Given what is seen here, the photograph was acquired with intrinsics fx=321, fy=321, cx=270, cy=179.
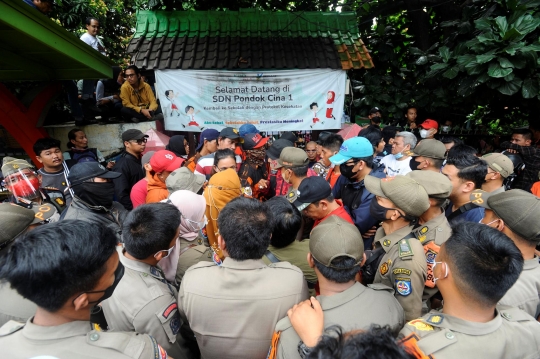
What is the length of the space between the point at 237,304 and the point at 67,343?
2.46ft

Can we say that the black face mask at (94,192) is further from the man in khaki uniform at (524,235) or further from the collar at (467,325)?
the man in khaki uniform at (524,235)

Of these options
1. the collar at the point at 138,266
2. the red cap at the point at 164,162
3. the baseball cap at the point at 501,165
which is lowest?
the collar at the point at 138,266

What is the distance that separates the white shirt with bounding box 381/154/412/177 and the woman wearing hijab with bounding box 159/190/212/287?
2.79 metres

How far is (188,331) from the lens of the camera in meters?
2.00

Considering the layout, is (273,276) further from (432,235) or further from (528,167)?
(528,167)

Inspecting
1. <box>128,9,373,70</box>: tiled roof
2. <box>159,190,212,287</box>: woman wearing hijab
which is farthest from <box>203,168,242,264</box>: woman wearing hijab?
<box>128,9,373,70</box>: tiled roof

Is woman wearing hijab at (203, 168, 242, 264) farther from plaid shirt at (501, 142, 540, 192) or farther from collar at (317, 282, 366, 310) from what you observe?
plaid shirt at (501, 142, 540, 192)

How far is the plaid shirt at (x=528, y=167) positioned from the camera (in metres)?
4.65

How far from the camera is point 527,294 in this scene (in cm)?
175

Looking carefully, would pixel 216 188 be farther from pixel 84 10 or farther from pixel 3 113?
pixel 84 10

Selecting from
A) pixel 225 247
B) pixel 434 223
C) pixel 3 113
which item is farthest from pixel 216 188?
pixel 3 113

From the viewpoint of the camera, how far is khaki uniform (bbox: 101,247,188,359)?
1.67 metres

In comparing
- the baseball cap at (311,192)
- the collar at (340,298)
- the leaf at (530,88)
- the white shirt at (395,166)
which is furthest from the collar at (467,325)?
the leaf at (530,88)

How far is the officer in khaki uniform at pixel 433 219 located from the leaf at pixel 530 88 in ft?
12.3
